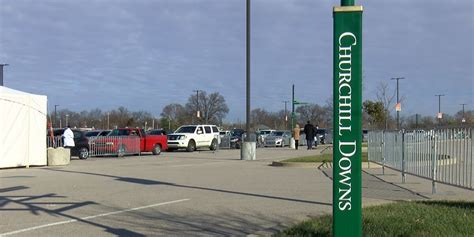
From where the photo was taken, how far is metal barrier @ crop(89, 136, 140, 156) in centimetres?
2958

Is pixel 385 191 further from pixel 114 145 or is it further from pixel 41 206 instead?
pixel 114 145

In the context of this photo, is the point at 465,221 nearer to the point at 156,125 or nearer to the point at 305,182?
the point at 305,182

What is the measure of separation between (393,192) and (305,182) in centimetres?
304

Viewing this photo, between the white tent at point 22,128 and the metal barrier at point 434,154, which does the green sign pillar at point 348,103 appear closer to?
the metal barrier at point 434,154

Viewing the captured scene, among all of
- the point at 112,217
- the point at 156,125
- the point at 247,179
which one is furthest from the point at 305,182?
the point at 156,125

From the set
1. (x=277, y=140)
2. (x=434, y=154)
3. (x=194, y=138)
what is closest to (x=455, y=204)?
(x=434, y=154)

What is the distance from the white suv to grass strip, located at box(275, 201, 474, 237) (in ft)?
94.9

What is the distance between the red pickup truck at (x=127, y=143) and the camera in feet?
97.6

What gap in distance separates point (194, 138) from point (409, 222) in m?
30.9

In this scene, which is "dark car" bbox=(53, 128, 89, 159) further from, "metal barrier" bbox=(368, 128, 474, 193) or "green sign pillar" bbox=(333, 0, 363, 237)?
"green sign pillar" bbox=(333, 0, 363, 237)

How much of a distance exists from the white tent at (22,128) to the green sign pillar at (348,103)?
18.0 m

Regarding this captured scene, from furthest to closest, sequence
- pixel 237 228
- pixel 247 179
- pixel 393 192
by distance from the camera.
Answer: pixel 247 179, pixel 393 192, pixel 237 228

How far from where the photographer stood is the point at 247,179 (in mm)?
16047

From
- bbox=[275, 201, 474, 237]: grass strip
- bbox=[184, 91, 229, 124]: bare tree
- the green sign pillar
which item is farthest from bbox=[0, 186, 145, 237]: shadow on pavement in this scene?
bbox=[184, 91, 229, 124]: bare tree
